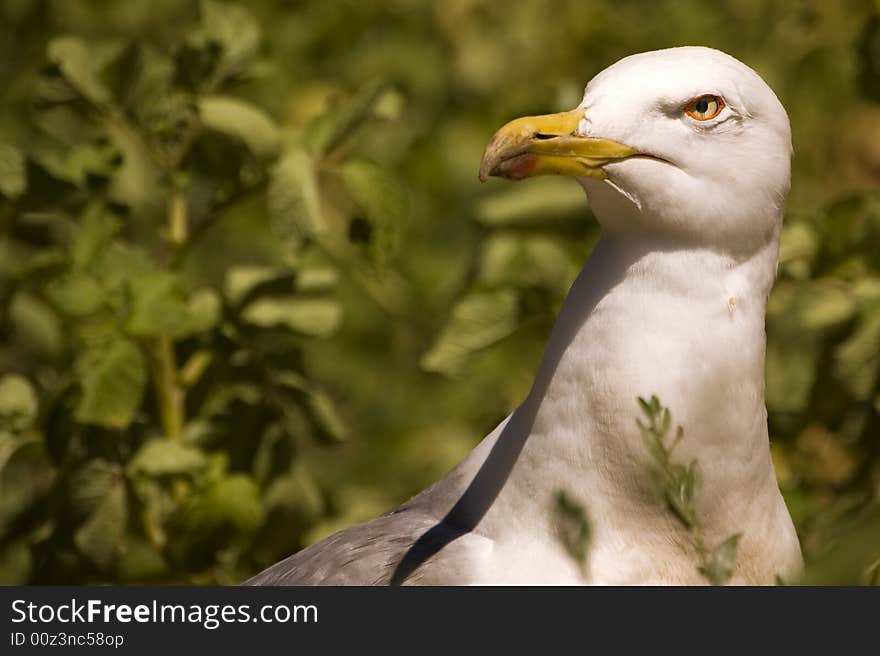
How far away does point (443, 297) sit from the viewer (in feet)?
13.9

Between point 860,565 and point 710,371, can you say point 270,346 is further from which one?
point 860,565

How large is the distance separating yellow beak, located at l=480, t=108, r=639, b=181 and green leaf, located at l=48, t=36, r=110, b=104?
139 cm

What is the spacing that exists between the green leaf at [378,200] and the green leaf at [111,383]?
1.93 ft

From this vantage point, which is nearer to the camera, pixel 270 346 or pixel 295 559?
pixel 295 559

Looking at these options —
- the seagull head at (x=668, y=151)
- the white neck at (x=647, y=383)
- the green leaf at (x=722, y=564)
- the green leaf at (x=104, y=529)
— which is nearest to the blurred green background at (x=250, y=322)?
the green leaf at (x=104, y=529)

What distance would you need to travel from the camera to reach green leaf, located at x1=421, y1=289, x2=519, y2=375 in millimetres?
3260

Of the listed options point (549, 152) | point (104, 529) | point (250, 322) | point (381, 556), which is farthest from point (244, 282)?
point (549, 152)

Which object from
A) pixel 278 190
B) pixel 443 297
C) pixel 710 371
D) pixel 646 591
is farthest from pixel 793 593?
pixel 443 297

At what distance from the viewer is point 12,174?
3266 millimetres

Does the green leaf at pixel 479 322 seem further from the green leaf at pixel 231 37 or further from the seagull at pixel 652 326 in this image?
the seagull at pixel 652 326

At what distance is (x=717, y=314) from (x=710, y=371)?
0.09m

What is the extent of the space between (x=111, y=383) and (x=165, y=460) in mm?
209

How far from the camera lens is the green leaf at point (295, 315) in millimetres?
3295

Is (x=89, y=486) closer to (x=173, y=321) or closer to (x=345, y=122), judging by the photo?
(x=173, y=321)
